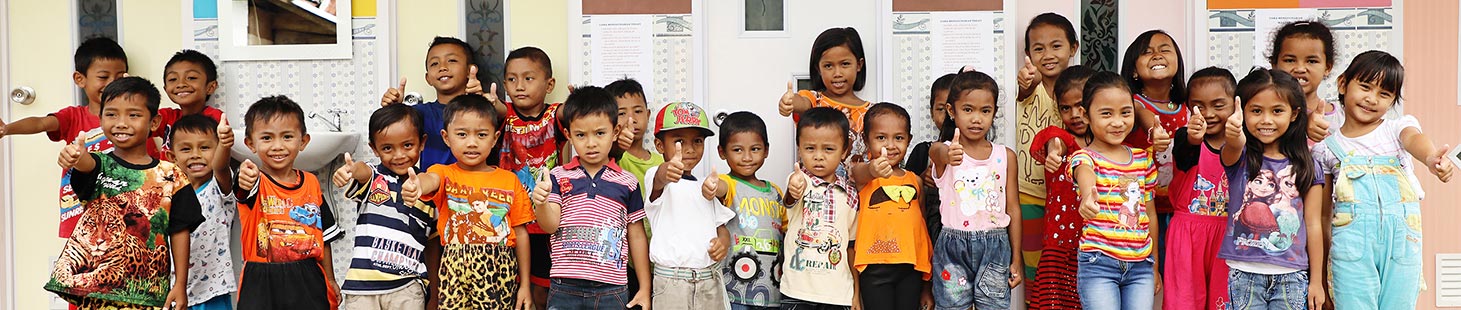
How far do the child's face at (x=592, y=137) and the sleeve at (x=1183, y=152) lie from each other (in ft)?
6.58

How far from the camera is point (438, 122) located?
13.7 feet

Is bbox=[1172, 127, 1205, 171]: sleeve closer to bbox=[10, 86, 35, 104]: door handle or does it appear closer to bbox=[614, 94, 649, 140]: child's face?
bbox=[614, 94, 649, 140]: child's face

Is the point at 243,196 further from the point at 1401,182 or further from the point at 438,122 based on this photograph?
the point at 1401,182

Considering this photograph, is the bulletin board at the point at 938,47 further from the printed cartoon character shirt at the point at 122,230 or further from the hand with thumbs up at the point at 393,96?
the printed cartoon character shirt at the point at 122,230

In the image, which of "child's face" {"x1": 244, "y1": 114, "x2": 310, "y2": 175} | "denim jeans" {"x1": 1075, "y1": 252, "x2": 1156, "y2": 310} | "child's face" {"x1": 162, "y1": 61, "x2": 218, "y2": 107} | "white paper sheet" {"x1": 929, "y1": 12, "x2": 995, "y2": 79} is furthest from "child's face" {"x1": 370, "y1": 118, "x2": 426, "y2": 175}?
"denim jeans" {"x1": 1075, "y1": 252, "x2": 1156, "y2": 310}

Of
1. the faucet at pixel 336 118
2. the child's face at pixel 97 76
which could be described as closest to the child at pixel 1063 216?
the faucet at pixel 336 118

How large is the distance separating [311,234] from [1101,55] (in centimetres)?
316

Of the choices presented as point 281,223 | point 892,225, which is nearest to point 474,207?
point 281,223

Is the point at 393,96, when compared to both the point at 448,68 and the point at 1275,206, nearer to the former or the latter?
the point at 448,68

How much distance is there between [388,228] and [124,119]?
3.47 ft

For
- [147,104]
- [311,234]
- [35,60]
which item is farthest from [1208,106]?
[35,60]

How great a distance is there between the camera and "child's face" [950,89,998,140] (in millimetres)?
3744

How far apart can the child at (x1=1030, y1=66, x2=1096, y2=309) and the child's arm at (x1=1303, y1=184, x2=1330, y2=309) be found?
0.69m

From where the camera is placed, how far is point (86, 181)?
3613mm
